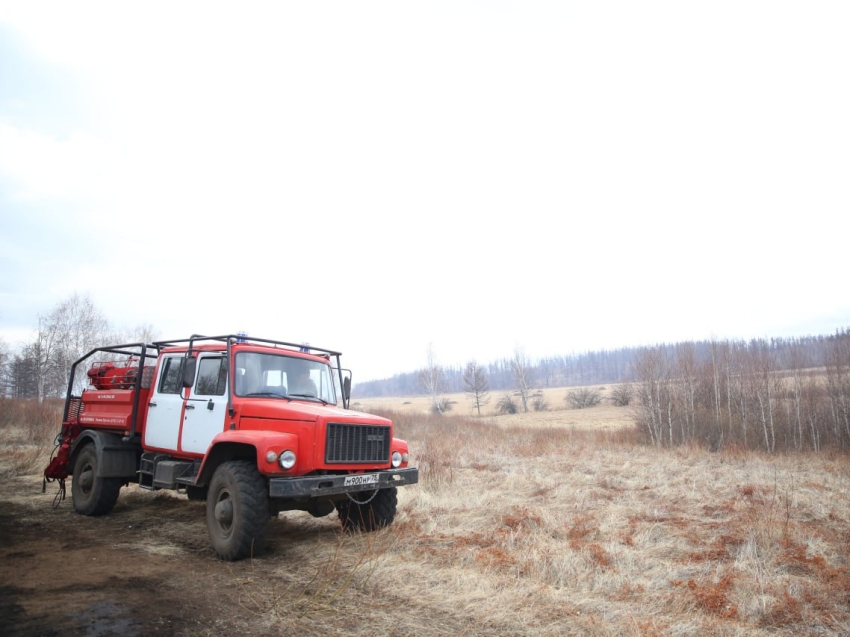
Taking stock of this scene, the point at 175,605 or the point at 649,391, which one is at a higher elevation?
the point at 649,391

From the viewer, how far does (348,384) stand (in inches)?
326

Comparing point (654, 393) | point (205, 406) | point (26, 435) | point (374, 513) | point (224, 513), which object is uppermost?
point (654, 393)

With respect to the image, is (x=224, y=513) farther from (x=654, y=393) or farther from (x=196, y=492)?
(x=654, y=393)

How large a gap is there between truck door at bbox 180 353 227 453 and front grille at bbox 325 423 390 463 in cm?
151

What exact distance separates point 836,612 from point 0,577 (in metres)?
7.61

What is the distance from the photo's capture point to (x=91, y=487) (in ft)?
27.7

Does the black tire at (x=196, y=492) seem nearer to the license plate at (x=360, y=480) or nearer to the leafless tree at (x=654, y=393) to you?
the license plate at (x=360, y=480)

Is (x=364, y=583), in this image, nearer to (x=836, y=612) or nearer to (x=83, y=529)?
(x=836, y=612)

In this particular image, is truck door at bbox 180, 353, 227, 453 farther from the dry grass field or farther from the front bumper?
the front bumper

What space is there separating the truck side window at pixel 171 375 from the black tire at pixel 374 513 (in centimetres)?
279

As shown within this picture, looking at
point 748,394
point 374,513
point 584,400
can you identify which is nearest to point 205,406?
point 374,513

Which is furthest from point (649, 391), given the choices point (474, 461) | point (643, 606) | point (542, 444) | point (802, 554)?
point (643, 606)

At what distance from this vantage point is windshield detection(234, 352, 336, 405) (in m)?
6.96

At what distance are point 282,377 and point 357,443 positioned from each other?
1489mm
